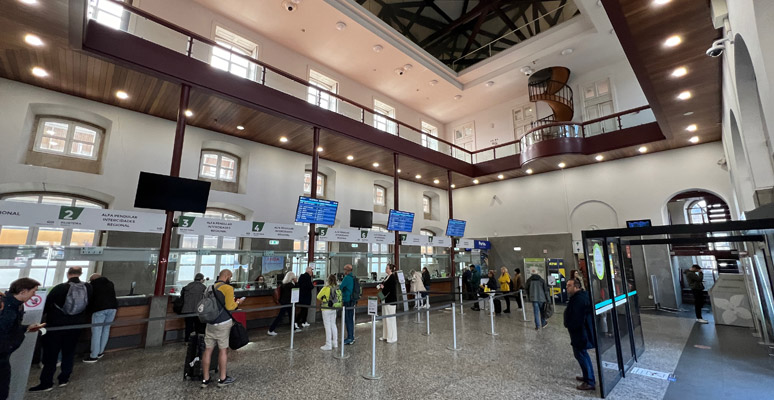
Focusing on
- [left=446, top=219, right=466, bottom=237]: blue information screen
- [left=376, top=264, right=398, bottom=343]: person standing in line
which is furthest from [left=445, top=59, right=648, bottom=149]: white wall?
[left=376, top=264, right=398, bottom=343]: person standing in line

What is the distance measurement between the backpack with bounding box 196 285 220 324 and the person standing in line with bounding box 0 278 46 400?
4.37 ft

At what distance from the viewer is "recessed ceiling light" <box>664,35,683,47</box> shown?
484 centimetres

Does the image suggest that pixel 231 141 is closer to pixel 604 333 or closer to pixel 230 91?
pixel 230 91

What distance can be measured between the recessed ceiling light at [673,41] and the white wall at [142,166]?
9.60 metres

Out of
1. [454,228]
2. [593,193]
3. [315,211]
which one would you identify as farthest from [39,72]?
[593,193]

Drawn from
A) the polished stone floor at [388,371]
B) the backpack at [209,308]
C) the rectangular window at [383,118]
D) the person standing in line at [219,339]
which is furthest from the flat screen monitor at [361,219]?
the backpack at [209,308]

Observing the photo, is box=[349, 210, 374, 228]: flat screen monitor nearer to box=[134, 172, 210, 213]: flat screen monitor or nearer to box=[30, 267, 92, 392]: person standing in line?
box=[134, 172, 210, 213]: flat screen monitor

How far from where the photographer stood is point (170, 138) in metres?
8.73

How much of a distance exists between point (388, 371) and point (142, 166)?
7928 millimetres

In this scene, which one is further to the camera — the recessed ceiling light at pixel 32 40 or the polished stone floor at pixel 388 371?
the recessed ceiling light at pixel 32 40

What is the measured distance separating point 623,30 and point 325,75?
412 inches

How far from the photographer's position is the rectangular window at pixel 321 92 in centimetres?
1142

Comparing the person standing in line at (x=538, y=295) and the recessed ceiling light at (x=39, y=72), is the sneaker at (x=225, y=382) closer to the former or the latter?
the person standing in line at (x=538, y=295)

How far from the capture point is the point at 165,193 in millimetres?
6281
